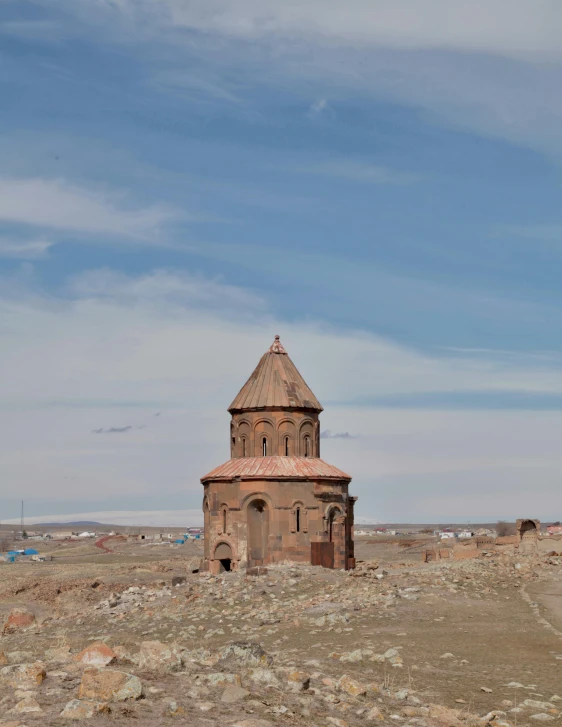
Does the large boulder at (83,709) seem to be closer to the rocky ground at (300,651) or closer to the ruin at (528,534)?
the rocky ground at (300,651)

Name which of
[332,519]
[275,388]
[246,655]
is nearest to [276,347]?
[275,388]

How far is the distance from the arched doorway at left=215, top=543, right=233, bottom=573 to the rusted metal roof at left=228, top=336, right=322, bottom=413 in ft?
19.3

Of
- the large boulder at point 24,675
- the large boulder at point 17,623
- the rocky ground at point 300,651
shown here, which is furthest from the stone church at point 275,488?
the large boulder at point 24,675

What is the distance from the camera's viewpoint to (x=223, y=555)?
37.8 m

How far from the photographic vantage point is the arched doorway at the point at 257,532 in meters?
36.9

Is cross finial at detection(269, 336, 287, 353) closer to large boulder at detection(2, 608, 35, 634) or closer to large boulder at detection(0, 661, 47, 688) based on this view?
large boulder at detection(2, 608, 35, 634)

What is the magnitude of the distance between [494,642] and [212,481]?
776 inches

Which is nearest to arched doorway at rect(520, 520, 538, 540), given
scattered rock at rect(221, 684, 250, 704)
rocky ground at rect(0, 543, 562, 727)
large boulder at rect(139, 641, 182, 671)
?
rocky ground at rect(0, 543, 562, 727)

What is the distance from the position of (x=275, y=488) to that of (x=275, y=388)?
468cm

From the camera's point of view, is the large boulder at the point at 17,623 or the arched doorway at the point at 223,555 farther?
the arched doorway at the point at 223,555

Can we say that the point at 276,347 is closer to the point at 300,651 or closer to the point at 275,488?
the point at 275,488

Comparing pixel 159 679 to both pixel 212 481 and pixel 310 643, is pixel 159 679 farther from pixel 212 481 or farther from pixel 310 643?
pixel 212 481

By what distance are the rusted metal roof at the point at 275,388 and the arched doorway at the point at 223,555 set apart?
5876mm

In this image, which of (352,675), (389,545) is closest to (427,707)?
(352,675)
